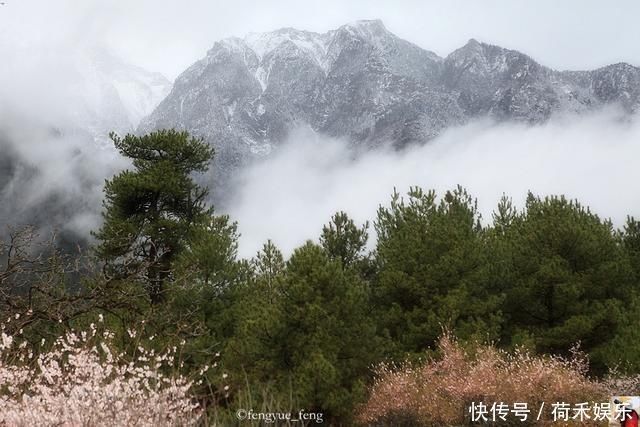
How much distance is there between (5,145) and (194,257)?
135981mm

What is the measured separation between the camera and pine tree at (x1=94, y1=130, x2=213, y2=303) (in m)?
20.0

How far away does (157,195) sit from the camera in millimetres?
20891

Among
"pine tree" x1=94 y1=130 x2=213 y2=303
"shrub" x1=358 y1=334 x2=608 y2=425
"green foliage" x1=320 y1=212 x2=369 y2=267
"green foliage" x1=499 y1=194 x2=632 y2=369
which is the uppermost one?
"pine tree" x1=94 y1=130 x2=213 y2=303

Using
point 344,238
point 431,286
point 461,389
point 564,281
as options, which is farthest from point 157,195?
point 564,281

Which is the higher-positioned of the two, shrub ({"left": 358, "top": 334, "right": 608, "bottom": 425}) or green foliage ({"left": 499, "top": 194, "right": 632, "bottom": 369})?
green foliage ({"left": 499, "top": 194, "right": 632, "bottom": 369})

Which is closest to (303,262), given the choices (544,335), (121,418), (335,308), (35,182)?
(335,308)

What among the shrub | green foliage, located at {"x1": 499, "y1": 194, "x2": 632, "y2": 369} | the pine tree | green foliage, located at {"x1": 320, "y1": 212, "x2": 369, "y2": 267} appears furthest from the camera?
Result: green foliage, located at {"x1": 320, "y1": 212, "x2": 369, "y2": 267}

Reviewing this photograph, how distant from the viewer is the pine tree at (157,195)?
1995 centimetres

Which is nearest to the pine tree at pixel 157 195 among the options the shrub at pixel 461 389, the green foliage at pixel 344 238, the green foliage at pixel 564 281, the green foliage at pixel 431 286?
the green foliage at pixel 344 238

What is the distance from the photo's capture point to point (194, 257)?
1783 centimetres

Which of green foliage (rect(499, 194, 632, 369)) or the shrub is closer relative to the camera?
the shrub

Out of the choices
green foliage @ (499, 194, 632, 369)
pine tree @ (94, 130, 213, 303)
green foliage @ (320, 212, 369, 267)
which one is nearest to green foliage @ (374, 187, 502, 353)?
green foliage @ (320, 212, 369, 267)

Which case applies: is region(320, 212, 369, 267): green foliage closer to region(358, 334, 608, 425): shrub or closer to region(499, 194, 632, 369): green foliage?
region(499, 194, 632, 369): green foliage

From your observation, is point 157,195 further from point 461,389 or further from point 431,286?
point 461,389
